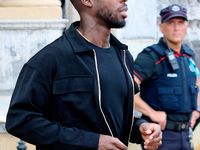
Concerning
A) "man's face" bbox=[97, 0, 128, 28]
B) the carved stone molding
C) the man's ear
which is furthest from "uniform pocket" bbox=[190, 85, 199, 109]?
the man's ear

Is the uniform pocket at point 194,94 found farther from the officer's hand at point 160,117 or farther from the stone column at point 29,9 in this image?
the stone column at point 29,9

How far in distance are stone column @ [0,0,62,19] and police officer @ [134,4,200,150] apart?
138 cm

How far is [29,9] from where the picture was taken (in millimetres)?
4289

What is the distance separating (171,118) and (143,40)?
1473 mm

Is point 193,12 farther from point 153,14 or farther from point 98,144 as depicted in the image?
point 98,144

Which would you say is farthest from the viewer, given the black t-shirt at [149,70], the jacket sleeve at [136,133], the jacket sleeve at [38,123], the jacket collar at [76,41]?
the black t-shirt at [149,70]

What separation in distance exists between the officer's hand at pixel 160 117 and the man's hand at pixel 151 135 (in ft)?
4.77

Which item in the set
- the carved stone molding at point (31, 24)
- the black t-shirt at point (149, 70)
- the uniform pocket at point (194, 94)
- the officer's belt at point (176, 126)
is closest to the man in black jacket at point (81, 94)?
the black t-shirt at point (149, 70)

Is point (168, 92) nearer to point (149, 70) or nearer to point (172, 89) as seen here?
point (172, 89)

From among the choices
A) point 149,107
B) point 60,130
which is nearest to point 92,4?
point 60,130

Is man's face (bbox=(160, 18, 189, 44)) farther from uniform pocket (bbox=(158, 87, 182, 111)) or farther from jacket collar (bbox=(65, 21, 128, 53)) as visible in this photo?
jacket collar (bbox=(65, 21, 128, 53))

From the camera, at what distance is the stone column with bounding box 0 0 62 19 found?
14.0 ft

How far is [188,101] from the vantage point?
3.53 metres

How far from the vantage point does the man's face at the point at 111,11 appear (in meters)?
1.96
